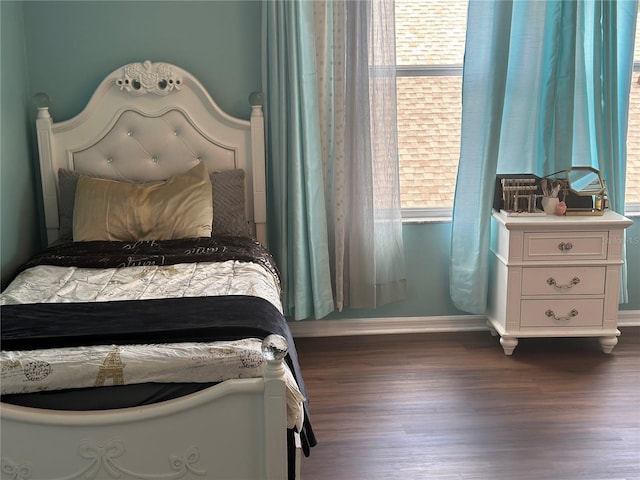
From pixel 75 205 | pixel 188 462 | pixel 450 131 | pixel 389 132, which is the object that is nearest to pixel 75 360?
pixel 188 462

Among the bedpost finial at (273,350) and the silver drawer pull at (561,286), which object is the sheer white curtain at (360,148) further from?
the bedpost finial at (273,350)

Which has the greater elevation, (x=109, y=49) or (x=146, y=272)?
(x=109, y=49)

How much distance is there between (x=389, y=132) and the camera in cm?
381

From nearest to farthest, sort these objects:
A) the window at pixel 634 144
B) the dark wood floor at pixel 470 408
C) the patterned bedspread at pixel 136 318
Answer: the patterned bedspread at pixel 136 318, the dark wood floor at pixel 470 408, the window at pixel 634 144

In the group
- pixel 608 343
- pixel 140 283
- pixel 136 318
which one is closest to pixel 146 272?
pixel 140 283

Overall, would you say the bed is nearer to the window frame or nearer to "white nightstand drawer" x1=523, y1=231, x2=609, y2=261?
the window frame

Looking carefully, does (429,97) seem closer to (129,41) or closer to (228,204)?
(228,204)

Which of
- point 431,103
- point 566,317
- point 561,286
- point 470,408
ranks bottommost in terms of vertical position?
point 470,408

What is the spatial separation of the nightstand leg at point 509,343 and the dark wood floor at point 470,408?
0.14 ft

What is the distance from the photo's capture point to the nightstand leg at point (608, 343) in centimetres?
374

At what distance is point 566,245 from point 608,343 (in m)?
0.56

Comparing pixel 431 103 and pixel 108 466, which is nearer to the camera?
pixel 108 466

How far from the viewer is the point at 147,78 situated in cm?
370

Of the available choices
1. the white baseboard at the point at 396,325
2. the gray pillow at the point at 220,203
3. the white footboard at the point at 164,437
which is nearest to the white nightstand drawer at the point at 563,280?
the white baseboard at the point at 396,325
